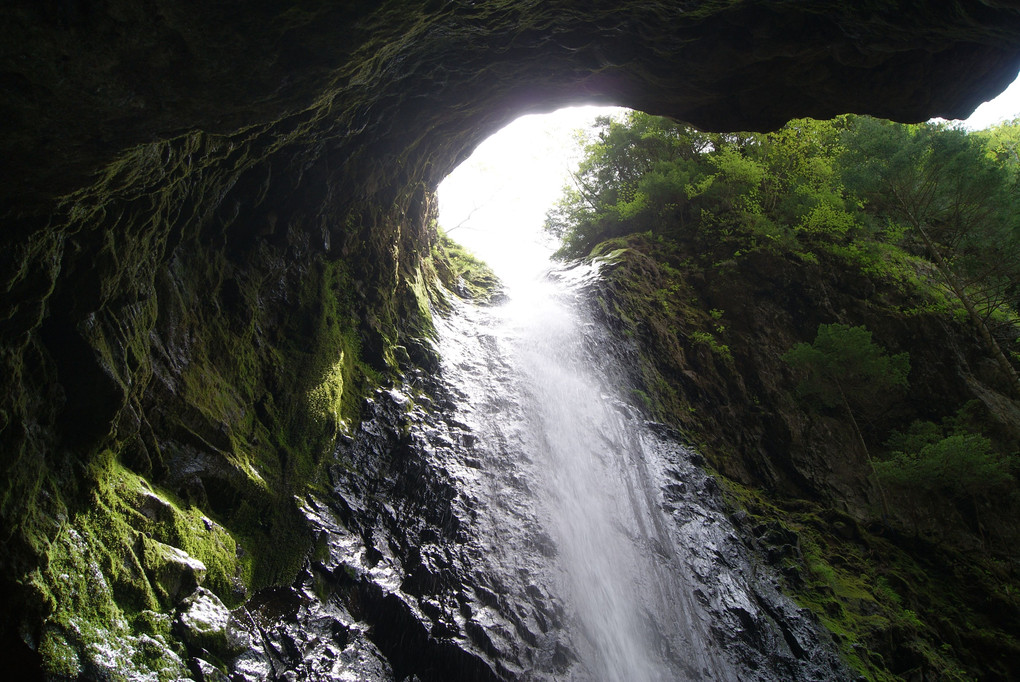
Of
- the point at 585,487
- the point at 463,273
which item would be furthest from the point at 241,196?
the point at 463,273

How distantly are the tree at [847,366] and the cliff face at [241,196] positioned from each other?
3.99 metres

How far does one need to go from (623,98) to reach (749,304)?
23.1 feet

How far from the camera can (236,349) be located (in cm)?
585

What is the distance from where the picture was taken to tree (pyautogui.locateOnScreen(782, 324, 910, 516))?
953 centimetres

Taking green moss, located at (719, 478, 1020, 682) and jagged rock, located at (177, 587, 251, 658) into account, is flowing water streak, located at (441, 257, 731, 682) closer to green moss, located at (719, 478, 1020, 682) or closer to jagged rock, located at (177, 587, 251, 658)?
green moss, located at (719, 478, 1020, 682)

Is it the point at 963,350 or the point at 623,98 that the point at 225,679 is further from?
the point at 963,350

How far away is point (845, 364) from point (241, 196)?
403 inches

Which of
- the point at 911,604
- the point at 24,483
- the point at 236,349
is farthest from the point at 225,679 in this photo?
the point at 911,604

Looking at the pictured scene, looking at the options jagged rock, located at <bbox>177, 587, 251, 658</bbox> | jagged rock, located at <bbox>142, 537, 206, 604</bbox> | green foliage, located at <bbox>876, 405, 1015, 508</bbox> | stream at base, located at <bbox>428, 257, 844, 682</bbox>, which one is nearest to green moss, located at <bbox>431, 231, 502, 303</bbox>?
stream at base, located at <bbox>428, 257, 844, 682</bbox>

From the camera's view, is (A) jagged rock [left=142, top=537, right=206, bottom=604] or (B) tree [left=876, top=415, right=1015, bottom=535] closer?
(A) jagged rock [left=142, top=537, right=206, bottom=604]

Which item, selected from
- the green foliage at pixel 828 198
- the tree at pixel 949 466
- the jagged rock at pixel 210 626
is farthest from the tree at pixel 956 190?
the jagged rock at pixel 210 626

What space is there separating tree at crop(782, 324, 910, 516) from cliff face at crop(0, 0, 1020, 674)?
3.99 meters

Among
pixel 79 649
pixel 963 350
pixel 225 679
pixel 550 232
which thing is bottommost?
pixel 225 679

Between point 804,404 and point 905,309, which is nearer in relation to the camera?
point 804,404
